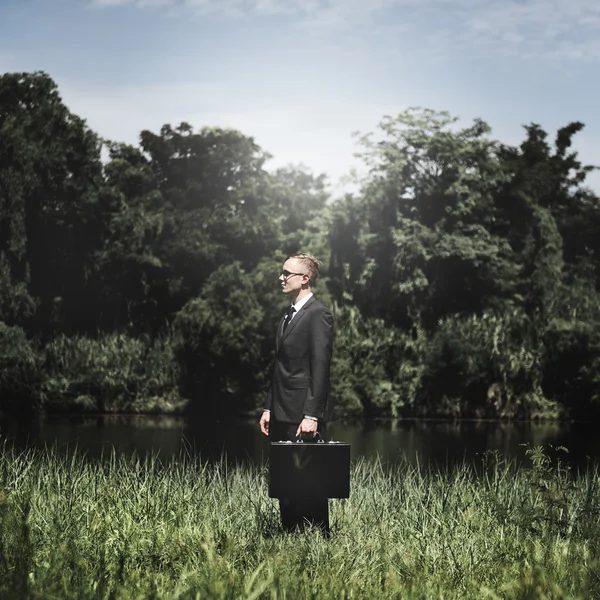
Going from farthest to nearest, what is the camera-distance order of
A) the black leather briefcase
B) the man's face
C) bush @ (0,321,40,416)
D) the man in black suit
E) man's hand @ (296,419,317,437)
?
1. bush @ (0,321,40,416)
2. the man's face
3. the man in black suit
4. man's hand @ (296,419,317,437)
5. the black leather briefcase

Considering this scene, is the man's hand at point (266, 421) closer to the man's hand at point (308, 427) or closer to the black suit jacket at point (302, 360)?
the black suit jacket at point (302, 360)

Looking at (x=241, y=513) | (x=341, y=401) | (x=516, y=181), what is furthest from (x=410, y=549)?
(x=516, y=181)

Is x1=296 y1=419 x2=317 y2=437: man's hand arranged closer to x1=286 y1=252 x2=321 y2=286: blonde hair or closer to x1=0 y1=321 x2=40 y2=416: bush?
x1=286 y1=252 x2=321 y2=286: blonde hair

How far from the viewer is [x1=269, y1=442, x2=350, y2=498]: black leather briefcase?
4949 millimetres

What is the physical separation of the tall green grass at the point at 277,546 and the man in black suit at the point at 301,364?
20.3 inches

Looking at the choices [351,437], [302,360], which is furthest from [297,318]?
[351,437]

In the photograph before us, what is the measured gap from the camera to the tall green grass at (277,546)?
381 centimetres

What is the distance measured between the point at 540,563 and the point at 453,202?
2770 cm

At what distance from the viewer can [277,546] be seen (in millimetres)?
4797

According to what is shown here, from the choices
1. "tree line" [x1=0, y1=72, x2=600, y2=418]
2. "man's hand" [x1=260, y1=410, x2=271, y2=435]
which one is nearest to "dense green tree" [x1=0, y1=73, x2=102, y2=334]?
"tree line" [x1=0, y1=72, x2=600, y2=418]

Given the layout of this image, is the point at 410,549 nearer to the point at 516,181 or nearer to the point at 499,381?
the point at 499,381

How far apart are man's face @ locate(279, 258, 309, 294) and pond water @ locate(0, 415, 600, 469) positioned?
1056 cm

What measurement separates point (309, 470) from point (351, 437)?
52.1ft

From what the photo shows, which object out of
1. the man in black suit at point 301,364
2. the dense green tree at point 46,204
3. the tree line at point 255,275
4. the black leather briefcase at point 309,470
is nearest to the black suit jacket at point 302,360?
the man in black suit at point 301,364
